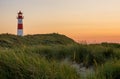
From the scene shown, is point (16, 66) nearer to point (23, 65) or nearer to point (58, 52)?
point (23, 65)

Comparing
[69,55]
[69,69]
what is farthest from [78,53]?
[69,69]

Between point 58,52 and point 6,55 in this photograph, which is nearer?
point 6,55

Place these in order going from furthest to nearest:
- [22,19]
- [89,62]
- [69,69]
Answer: [22,19] → [89,62] → [69,69]

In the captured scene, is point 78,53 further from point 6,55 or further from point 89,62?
point 6,55

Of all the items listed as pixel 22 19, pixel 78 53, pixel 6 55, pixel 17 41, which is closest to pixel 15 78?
pixel 6 55

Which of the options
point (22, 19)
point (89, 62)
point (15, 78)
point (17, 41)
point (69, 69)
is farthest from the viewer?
point (22, 19)

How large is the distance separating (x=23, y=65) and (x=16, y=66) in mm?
122

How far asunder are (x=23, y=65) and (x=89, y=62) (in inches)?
133

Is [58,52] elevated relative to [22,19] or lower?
lower

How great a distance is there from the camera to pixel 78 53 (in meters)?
10.3

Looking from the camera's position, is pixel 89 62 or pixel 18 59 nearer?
pixel 18 59

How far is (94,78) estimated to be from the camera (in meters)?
6.31

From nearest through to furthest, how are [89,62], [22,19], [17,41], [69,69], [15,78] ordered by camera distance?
[15,78]
[69,69]
[89,62]
[17,41]
[22,19]

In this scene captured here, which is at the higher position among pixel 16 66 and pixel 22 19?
pixel 22 19
